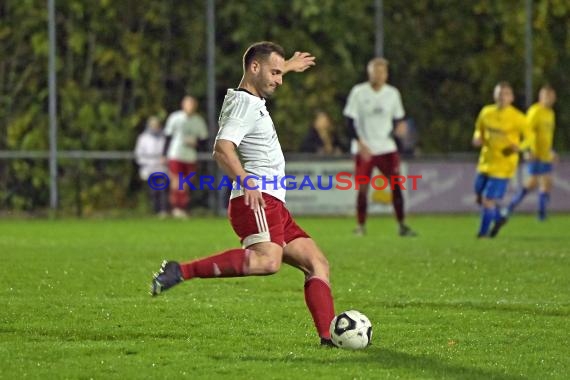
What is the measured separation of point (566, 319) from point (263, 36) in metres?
16.7

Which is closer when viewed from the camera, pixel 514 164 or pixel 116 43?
pixel 514 164

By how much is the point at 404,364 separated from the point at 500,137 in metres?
10.6

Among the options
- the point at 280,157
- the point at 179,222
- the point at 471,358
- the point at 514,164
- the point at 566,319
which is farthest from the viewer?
the point at 179,222

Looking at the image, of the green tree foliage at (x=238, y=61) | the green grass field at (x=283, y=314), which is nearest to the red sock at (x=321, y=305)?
the green grass field at (x=283, y=314)

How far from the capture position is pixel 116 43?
25547mm

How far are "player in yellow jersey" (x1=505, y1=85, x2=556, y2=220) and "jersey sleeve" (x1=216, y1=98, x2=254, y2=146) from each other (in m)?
14.4

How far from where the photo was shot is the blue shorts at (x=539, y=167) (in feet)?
73.9

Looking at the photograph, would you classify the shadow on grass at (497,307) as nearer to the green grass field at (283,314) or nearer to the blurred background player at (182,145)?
the green grass field at (283,314)

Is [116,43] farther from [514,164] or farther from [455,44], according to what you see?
[514,164]

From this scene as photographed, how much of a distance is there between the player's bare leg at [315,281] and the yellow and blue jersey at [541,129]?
46.6ft

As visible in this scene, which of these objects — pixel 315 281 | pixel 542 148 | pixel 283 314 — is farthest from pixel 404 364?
pixel 542 148

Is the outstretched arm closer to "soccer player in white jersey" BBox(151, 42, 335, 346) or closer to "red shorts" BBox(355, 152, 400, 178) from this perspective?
"soccer player in white jersey" BBox(151, 42, 335, 346)

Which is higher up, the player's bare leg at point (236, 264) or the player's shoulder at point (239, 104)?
the player's shoulder at point (239, 104)

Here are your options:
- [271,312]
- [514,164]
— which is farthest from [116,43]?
[271,312]
